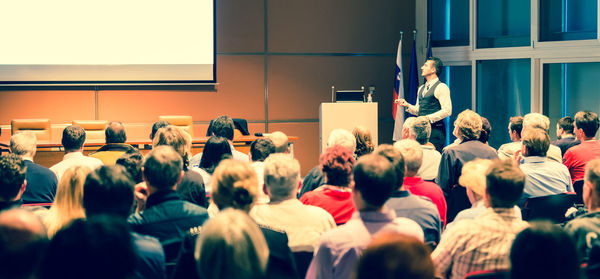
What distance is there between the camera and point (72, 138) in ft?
14.7

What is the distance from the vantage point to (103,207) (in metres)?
2.42

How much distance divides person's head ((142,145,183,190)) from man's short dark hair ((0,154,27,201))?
57 centimetres

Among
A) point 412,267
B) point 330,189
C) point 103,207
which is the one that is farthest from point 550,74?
point 412,267

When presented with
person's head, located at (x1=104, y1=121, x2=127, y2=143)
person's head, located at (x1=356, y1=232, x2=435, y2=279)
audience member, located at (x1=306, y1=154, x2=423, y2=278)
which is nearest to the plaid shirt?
audience member, located at (x1=306, y1=154, x2=423, y2=278)

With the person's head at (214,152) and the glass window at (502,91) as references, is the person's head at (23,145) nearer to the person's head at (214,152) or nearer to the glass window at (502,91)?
the person's head at (214,152)

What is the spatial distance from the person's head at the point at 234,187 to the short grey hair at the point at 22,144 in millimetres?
2251

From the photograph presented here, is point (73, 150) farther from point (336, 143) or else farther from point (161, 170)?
point (161, 170)

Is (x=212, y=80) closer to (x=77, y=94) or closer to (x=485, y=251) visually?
(x=77, y=94)

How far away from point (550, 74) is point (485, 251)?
6.31 m

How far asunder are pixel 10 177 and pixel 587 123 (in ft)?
13.9

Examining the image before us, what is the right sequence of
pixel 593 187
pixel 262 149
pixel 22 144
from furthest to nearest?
pixel 262 149 → pixel 22 144 → pixel 593 187

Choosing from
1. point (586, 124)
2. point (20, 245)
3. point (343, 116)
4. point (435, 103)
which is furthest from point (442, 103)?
point (20, 245)

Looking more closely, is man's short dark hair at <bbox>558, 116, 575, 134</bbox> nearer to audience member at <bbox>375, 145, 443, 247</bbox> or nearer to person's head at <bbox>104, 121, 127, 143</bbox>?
audience member at <bbox>375, 145, 443, 247</bbox>

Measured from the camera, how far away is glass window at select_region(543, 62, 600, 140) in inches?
299
